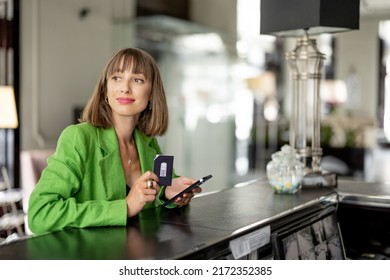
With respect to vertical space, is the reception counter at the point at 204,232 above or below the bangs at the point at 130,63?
below

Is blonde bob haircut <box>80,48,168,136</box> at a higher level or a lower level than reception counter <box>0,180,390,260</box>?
higher

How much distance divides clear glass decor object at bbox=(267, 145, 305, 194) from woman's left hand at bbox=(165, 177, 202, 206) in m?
0.39

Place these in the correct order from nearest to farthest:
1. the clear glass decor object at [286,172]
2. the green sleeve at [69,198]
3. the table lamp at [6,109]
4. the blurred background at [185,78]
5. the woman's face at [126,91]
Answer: the green sleeve at [69,198]
the woman's face at [126,91]
the clear glass decor object at [286,172]
the table lamp at [6,109]
the blurred background at [185,78]

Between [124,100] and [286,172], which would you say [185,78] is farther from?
[124,100]

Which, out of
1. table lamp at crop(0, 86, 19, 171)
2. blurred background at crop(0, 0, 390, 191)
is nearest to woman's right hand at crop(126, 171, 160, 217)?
blurred background at crop(0, 0, 390, 191)

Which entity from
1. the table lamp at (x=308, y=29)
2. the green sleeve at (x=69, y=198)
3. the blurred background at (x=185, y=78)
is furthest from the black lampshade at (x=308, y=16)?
the green sleeve at (x=69, y=198)

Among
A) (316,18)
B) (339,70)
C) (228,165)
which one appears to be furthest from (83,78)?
(339,70)

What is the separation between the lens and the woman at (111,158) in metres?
1.24

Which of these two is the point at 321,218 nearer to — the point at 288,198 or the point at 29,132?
the point at 288,198

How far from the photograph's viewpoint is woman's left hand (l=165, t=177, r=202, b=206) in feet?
5.04

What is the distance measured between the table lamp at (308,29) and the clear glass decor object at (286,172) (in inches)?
6.6

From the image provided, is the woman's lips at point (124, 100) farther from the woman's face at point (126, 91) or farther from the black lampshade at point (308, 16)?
the black lampshade at point (308, 16)

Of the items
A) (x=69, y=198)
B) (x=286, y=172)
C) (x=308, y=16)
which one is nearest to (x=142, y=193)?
(x=69, y=198)

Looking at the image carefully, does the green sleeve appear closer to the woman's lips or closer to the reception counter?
the reception counter
